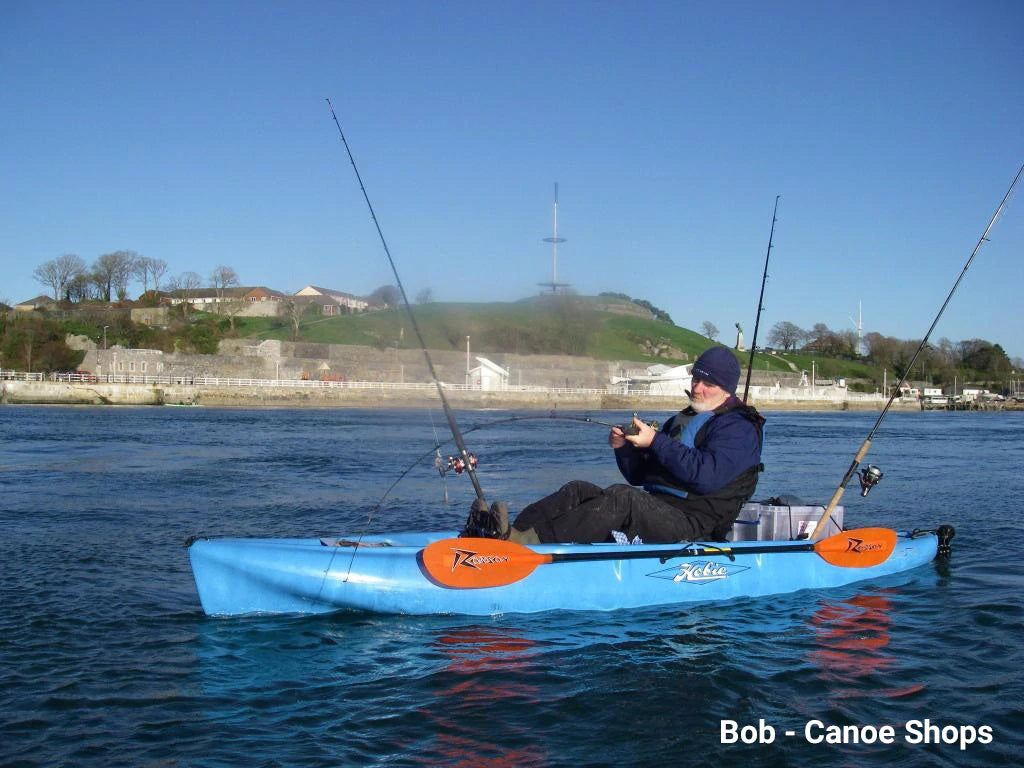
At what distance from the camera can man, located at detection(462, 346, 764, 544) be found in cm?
614

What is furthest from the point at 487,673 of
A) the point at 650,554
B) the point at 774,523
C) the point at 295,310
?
the point at 295,310

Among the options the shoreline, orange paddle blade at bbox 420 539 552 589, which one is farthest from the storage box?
the shoreline

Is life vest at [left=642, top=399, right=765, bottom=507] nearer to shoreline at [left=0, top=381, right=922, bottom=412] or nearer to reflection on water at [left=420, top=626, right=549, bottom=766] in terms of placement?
reflection on water at [left=420, top=626, right=549, bottom=766]

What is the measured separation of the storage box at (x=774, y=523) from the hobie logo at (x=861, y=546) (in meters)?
0.39

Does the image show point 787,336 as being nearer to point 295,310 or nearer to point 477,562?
point 295,310

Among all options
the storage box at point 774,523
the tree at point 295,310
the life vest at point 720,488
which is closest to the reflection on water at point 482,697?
the life vest at point 720,488

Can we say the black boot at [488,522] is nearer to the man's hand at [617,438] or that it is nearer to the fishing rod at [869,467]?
the man's hand at [617,438]

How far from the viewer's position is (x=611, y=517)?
6.27 meters

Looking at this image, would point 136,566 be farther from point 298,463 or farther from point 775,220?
point 298,463

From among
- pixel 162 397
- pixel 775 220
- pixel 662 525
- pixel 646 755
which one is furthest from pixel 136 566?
pixel 162 397

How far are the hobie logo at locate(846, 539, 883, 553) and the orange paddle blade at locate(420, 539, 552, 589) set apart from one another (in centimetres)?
285

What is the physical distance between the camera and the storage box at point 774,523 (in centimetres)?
740

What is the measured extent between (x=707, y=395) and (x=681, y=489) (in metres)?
0.75

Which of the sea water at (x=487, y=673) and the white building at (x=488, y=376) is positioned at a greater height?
the white building at (x=488, y=376)
